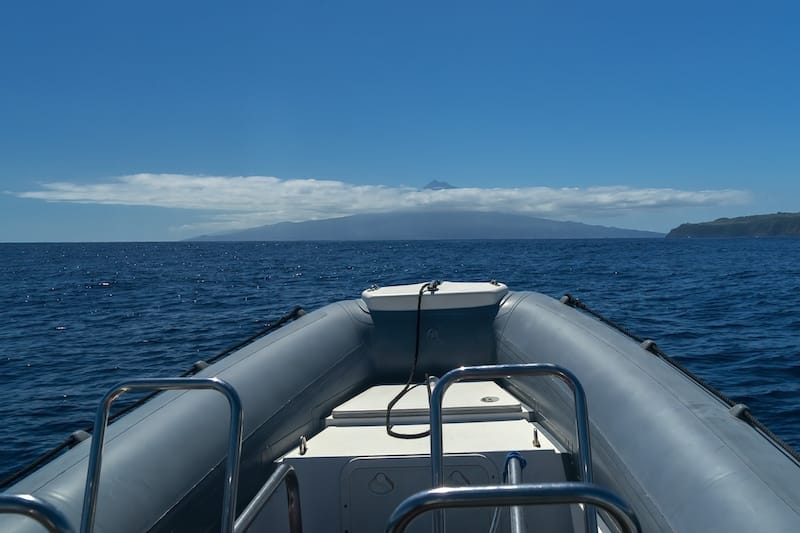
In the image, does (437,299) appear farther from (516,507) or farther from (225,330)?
(225,330)

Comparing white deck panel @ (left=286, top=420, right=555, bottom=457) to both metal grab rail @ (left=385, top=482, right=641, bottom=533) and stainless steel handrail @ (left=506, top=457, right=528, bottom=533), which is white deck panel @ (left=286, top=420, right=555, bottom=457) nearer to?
stainless steel handrail @ (left=506, top=457, right=528, bottom=533)

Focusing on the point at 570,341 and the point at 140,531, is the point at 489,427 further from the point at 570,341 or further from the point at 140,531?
the point at 140,531

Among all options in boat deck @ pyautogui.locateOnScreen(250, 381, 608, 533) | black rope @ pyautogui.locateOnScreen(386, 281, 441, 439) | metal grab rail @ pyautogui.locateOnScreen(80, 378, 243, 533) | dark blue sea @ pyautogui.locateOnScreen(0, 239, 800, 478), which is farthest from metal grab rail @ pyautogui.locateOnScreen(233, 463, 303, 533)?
dark blue sea @ pyautogui.locateOnScreen(0, 239, 800, 478)

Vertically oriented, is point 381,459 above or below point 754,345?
above

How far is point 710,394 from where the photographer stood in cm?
290

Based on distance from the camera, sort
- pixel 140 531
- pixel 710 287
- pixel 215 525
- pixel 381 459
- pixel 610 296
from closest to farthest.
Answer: pixel 140 531
pixel 215 525
pixel 381 459
pixel 610 296
pixel 710 287

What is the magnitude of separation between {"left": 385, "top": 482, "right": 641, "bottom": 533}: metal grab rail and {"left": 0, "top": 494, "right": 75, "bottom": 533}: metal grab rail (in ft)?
2.03

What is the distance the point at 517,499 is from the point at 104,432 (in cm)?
129

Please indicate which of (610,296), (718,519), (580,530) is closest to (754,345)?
(610,296)

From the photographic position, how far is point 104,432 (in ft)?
5.98

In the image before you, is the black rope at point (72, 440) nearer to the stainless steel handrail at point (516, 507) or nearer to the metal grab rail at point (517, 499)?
the stainless steel handrail at point (516, 507)

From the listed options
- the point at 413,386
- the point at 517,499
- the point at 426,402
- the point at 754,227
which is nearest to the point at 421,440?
the point at 426,402

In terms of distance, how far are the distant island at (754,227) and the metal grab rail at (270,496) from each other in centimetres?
13990

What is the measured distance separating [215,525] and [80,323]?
1413cm
